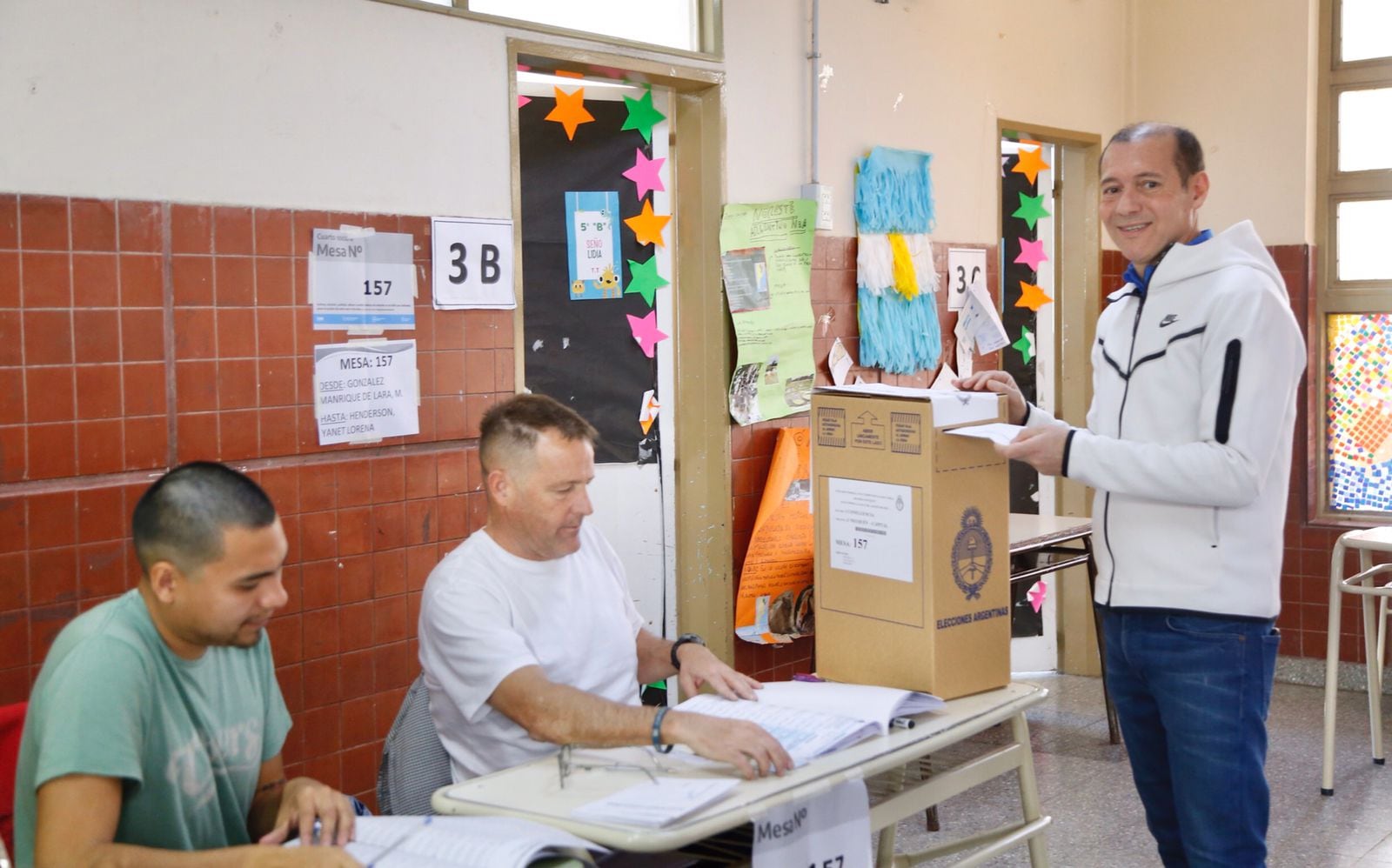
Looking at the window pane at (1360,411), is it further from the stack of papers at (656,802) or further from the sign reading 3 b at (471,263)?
the stack of papers at (656,802)

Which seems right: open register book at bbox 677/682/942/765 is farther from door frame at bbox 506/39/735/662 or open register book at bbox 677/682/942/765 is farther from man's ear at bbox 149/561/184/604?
door frame at bbox 506/39/735/662

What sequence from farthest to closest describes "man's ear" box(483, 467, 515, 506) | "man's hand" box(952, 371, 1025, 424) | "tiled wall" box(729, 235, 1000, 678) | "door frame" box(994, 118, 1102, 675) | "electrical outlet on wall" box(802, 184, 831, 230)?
"door frame" box(994, 118, 1102, 675)
"electrical outlet on wall" box(802, 184, 831, 230)
"tiled wall" box(729, 235, 1000, 678)
"man's hand" box(952, 371, 1025, 424)
"man's ear" box(483, 467, 515, 506)

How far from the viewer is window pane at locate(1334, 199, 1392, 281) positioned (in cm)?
547

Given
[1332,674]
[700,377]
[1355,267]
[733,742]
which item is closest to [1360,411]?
[1355,267]

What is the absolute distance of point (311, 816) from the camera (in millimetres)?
1801

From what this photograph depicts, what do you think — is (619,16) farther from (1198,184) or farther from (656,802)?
(656,802)

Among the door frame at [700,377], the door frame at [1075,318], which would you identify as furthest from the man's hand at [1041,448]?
the door frame at [1075,318]

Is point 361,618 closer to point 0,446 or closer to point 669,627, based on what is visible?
point 0,446

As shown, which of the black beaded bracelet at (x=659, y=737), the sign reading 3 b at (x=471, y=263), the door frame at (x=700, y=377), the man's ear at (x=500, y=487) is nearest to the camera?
the black beaded bracelet at (x=659, y=737)

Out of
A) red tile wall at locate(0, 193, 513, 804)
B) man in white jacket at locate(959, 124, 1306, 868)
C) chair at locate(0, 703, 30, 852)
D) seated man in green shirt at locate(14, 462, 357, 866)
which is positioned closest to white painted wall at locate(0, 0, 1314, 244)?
red tile wall at locate(0, 193, 513, 804)

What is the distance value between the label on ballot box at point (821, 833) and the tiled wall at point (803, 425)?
6.73 feet

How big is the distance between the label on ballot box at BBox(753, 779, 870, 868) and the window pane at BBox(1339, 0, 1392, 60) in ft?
15.5

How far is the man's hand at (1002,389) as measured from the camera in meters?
2.53

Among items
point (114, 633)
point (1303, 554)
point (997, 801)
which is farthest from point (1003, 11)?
point (114, 633)
